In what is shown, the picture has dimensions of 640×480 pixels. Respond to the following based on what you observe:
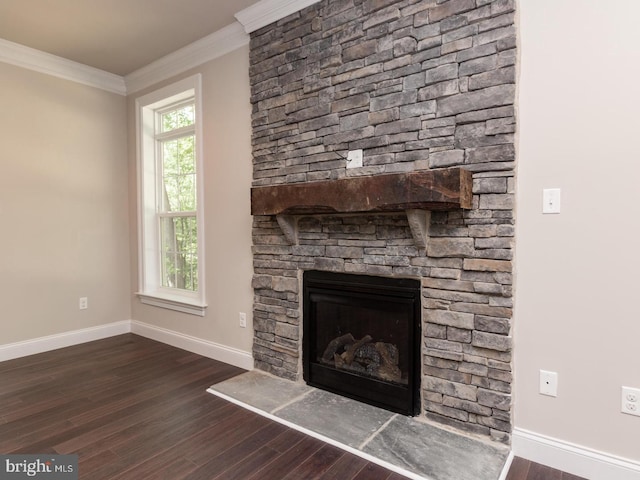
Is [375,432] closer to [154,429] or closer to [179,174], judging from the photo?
[154,429]

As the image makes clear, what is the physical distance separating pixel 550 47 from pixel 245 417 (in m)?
2.55

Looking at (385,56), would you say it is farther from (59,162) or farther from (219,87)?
(59,162)

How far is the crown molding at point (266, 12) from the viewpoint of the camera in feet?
8.55

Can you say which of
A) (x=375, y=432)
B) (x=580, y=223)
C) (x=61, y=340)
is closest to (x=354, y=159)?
(x=580, y=223)

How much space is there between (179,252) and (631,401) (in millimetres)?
3643

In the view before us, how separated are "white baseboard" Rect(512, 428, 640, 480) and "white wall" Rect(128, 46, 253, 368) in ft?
6.44

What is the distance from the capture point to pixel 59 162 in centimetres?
366

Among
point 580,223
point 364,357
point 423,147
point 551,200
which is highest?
point 423,147

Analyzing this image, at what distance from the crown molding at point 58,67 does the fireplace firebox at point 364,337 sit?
3.09 m

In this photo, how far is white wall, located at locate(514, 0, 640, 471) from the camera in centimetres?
164

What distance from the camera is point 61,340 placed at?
3.66 m

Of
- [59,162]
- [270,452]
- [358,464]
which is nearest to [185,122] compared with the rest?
[59,162]

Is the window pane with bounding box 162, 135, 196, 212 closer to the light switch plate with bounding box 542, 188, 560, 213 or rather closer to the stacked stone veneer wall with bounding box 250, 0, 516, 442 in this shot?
the stacked stone veneer wall with bounding box 250, 0, 516, 442

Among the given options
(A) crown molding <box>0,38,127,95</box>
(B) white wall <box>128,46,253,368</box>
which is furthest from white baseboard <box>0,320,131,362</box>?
(A) crown molding <box>0,38,127,95</box>
